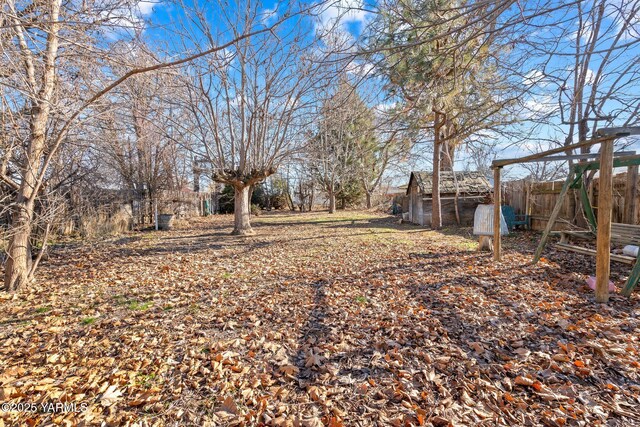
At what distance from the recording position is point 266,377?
93.4 inches

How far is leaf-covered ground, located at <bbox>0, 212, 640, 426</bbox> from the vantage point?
1.99 metres

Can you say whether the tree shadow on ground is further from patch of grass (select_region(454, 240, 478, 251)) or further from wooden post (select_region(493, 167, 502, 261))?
patch of grass (select_region(454, 240, 478, 251))

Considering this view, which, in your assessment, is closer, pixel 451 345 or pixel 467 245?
pixel 451 345

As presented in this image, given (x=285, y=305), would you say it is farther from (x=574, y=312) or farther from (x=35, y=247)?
(x=35, y=247)

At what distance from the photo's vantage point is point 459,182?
43.6 feet

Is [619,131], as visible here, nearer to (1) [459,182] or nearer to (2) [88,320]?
(2) [88,320]

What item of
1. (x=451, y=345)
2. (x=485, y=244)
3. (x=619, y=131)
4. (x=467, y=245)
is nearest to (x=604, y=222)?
(x=619, y=131)

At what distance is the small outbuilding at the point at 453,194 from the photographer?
12.7m

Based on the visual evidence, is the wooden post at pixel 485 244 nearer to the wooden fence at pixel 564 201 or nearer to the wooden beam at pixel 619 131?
the wooden fence at pixel 564 201

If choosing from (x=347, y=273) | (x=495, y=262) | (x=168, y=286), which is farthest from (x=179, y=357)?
(x=495, y=262)

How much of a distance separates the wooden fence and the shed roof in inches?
52.1

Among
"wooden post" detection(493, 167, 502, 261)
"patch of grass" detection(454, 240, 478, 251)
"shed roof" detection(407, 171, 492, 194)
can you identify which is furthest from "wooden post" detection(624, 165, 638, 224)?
"shed roof" detection(407, 171, 492, 194)

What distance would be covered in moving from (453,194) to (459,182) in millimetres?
868

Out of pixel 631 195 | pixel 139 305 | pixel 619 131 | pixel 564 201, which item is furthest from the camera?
pixel 564 201
